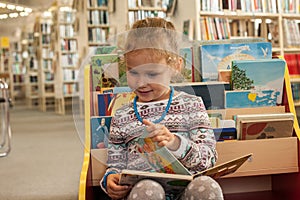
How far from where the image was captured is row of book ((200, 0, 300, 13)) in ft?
12.4

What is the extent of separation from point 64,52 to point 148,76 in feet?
22.2

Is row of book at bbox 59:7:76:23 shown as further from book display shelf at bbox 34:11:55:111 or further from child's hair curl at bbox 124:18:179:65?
child's hair curl at bbox 124:18:179:65

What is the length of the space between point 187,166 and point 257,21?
134 inches

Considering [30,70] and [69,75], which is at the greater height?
[30,70]

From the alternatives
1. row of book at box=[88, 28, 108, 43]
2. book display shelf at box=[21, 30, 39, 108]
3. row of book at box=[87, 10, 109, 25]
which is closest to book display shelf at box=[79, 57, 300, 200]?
row of book at box=[88, 28, 108, 43]

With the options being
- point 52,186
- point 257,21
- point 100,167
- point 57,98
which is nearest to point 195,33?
point 257,21

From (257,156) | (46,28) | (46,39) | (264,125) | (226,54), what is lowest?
(257,156)

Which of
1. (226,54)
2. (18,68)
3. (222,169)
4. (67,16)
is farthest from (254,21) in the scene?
(18,68)

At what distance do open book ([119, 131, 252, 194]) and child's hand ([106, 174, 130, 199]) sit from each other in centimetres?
1

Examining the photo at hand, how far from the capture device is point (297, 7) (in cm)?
432

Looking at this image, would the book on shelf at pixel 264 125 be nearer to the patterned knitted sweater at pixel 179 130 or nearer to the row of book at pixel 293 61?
the patterned knitted sweater at pixel 179 130

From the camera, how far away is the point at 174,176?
1.12m

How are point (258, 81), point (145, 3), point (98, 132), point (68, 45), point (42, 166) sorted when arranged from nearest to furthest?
point (98, 132), point (258, 81), point (42, 166), point (145, 3), point (68, 45)

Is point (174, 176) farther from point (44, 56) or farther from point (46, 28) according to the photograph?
point (46, 28)
